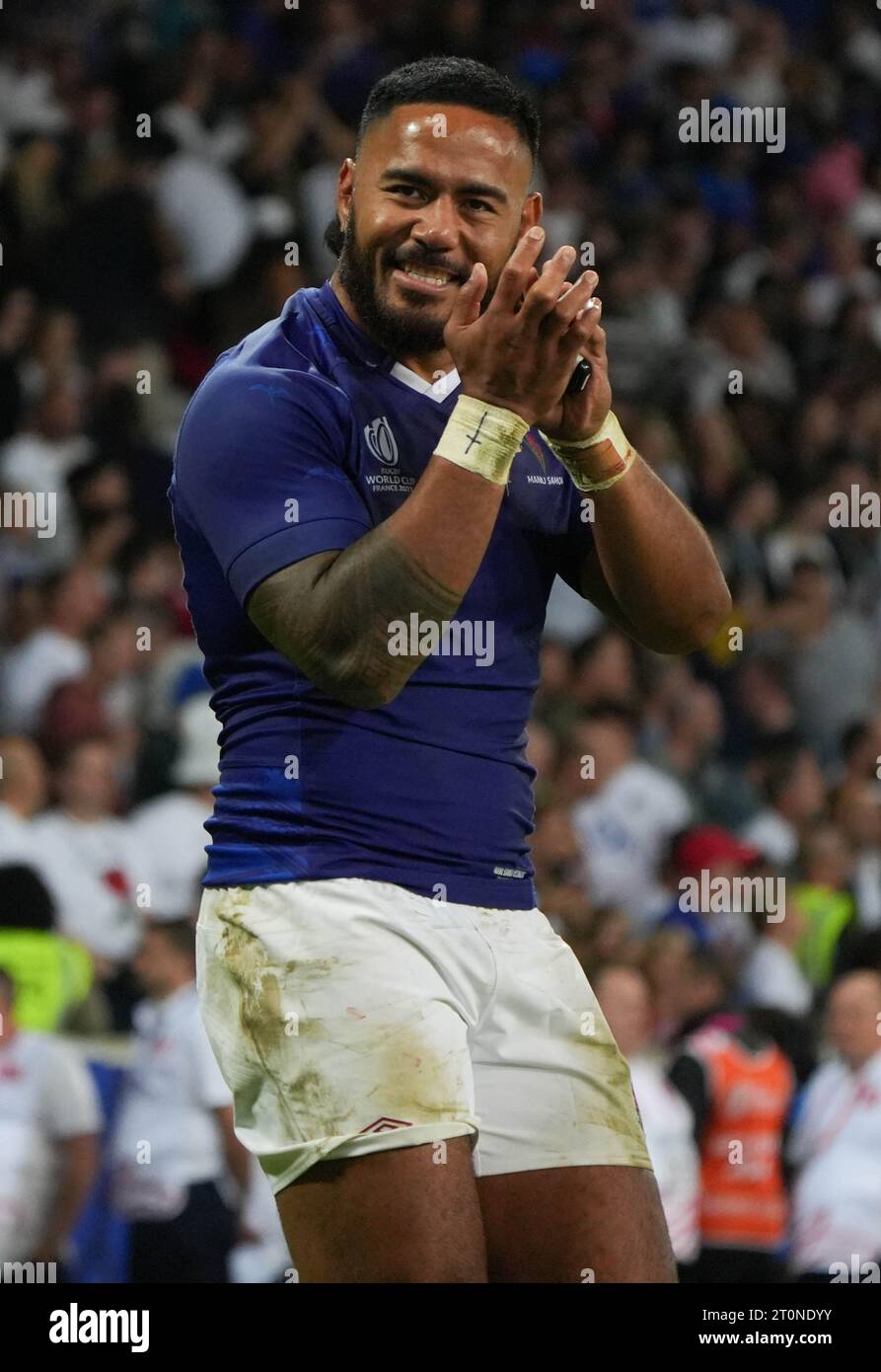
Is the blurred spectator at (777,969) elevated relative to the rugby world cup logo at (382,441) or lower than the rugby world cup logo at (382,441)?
lower

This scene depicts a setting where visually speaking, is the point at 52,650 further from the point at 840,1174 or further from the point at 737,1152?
the point at 840,1174

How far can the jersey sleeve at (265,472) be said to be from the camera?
240 cm

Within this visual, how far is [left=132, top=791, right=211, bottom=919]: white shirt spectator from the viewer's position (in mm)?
5707

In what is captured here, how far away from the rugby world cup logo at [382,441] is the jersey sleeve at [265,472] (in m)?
0.03

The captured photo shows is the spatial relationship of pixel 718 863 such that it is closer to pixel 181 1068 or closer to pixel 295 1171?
pixel 181 1068

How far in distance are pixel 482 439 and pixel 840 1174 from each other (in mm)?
3505

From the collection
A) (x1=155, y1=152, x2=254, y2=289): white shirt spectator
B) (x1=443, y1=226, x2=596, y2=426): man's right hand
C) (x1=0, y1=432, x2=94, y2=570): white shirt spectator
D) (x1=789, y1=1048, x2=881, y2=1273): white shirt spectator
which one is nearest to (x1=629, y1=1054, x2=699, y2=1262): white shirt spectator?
(x1=789, y1=1048, x2=881, y2=1273): white shirt spectator

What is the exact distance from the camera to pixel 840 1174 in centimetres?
536

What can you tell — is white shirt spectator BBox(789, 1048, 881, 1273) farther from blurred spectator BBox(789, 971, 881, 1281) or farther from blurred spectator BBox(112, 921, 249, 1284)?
blurred spectator BBox(112, 921, 249, 1284)

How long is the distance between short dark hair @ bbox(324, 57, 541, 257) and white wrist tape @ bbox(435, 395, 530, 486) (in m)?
0.49

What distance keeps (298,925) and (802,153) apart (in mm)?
8129

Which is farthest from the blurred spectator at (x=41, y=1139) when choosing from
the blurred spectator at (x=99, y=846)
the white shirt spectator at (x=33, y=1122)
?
the blurred spectator at (x=99, y=846)

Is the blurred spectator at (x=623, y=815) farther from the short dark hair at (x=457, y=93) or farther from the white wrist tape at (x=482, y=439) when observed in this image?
the white wrist tape at (x=482, y=439)

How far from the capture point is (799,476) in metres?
8.36
